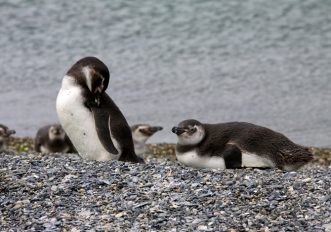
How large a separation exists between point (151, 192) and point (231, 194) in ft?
1.99

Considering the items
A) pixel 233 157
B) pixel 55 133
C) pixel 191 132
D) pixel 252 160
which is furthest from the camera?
pixel 55 133

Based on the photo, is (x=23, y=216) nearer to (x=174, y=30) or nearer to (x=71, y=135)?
(x=71, y=135)

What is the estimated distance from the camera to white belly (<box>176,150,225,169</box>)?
906 centimetres

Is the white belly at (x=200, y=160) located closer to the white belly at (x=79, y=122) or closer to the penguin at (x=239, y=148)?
the penguin at (x=239, y=148)

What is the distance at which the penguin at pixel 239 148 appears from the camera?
29.3 feet

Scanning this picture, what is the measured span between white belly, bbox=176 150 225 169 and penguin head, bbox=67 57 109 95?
1.15m

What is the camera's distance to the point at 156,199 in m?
6.84

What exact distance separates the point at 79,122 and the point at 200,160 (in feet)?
4.27

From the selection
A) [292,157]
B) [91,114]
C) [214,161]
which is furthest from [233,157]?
[91,114]

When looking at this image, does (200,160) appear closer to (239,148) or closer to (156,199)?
(239,148)

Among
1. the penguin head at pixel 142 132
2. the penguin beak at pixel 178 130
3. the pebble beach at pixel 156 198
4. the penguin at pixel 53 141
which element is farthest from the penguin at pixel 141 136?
the pebble beach at pixel 156 198

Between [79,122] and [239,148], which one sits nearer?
[79,122]

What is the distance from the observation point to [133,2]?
104 feet

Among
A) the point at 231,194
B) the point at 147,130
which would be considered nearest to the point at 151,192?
the point at 231,194
